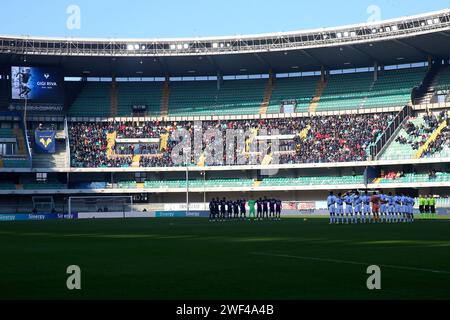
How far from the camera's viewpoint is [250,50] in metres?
81.6

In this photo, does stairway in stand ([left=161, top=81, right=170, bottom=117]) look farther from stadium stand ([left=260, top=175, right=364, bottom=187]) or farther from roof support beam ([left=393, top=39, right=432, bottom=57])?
roof support beam ([left=393, top=39, right=432, bottom=57])

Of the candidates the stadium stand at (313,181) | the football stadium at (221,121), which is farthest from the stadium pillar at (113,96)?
the stadium stand at (313,181)

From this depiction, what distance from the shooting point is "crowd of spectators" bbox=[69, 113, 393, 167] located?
80.7m

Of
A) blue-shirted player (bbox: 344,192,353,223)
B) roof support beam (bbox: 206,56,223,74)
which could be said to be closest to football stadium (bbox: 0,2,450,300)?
roof support beam (bbox: 206,56,223,74)

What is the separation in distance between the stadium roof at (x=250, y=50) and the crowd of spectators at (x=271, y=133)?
6.72 metres

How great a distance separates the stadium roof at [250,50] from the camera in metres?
76.3

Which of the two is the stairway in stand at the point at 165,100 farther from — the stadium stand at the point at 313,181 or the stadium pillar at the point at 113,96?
the stadium stand at the point at 313,181

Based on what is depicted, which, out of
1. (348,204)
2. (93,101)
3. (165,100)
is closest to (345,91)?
(165,100)

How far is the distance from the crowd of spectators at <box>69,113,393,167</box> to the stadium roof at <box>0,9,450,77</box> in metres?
6.72

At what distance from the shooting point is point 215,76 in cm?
9219

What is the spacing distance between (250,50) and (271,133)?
9.46 metres

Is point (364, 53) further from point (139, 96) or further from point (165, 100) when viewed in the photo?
point (139, 96)
